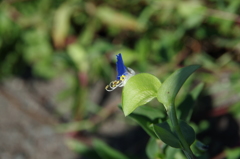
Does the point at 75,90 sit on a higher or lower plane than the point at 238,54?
higher

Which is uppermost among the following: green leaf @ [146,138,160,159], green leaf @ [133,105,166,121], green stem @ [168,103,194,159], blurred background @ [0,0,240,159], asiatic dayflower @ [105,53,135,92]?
blurred background @ [0,0,240,159]

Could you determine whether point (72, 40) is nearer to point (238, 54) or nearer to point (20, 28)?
point (20, 28)

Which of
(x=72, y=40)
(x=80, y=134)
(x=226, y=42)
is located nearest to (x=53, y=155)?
(x=80, y=134)

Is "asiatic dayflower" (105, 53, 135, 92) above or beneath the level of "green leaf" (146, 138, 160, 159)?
above

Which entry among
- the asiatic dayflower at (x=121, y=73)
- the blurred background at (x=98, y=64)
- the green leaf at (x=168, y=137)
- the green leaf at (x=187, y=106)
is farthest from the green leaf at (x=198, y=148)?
the blurred background at (x=98, y=64)

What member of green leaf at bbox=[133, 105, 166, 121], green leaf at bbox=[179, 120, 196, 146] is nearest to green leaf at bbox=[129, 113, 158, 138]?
green leaf at bbox=[133, 105, 166, 121]

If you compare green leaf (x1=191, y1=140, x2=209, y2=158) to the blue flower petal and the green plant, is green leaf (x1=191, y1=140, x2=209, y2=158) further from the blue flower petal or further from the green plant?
the blue flower petal

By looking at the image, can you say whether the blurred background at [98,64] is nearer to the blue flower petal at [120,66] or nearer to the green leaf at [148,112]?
the green leaf at [148,112]
